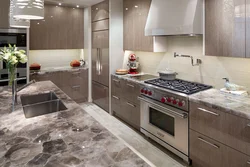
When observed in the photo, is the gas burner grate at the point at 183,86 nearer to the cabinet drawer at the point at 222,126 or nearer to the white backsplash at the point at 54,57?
the cabinet drawer at the point at 222,126

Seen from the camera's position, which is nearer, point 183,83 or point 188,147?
point 188,147

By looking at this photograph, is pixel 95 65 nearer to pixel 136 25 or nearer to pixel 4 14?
pixel 136 25

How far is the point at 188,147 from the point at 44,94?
2.03 m

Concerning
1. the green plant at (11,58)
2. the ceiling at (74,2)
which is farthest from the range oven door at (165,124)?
the ceiling at (74,2)

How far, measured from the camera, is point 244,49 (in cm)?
215

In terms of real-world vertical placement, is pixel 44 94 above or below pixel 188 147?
above

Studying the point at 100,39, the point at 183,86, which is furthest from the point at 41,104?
the point at 100,39

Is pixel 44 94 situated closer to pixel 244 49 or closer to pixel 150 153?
pixel 150 153

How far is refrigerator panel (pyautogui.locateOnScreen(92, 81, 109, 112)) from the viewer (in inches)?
180

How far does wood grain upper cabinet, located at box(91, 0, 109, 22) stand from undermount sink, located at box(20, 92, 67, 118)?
2434 mm

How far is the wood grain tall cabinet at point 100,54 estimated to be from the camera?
440 cm

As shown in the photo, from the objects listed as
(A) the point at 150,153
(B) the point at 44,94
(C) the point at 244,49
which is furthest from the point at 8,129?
(C) the point at 244,49

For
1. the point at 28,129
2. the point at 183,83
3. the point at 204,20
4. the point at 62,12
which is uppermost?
the point at 62,12

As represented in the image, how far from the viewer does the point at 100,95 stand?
483 cm
